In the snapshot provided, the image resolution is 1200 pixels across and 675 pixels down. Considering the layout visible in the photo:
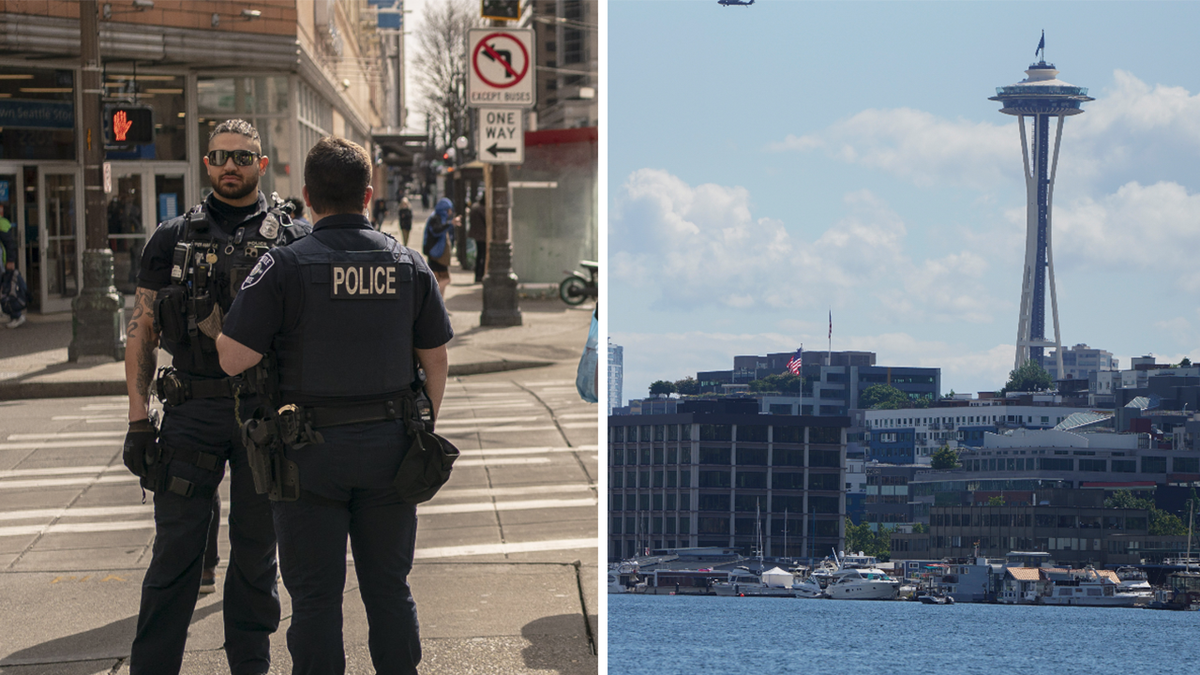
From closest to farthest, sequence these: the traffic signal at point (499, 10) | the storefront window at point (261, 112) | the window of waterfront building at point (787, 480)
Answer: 1. the traffic signal at point (499, 10)
2. the storefront window at point (261, 112)
3. the window of waterfront building at point (787, 480)

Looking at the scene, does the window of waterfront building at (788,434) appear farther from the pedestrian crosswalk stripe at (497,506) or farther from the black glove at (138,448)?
the black glove at (138,448)

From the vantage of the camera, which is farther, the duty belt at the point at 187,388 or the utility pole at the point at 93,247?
the utility pole at the point at 93,247

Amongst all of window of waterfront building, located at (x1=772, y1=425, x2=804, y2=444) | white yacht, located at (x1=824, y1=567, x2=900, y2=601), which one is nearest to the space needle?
white yacht, located at (x1=824, y1=567, x2=900, y2=601)

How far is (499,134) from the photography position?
1802 cm

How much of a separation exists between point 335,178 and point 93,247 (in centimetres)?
1255

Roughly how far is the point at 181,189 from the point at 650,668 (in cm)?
15597

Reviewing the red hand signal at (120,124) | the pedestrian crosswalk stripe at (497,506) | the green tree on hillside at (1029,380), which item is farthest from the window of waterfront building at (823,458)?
the pedestrian crosswalk stripe at (497,506)

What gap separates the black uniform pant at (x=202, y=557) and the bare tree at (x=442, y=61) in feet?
207

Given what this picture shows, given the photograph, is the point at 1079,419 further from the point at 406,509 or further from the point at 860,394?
the point at 406,509

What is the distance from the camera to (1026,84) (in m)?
186

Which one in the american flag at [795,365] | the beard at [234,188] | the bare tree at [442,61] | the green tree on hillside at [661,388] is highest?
the bare tree at [442,61]

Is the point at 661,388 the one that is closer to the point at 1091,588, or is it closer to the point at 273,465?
the point at 1091,588

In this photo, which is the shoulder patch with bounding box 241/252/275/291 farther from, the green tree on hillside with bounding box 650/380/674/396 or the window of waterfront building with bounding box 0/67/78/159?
the green tree on hillside with bounding box 650/380/674/396

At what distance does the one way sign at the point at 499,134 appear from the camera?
17.9 metres
